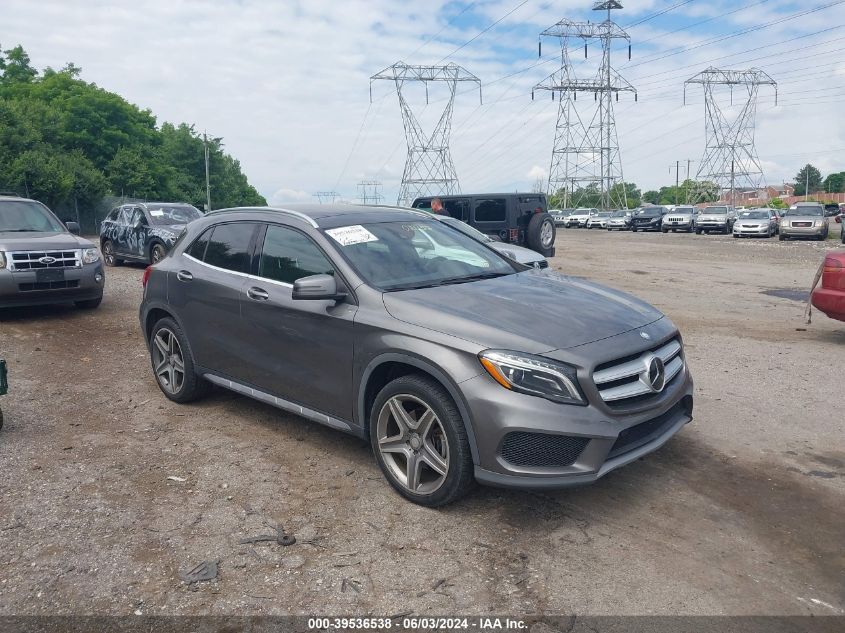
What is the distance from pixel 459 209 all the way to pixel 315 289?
13006 mm

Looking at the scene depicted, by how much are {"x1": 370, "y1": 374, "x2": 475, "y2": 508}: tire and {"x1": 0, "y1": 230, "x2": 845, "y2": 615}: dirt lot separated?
0.14 metres

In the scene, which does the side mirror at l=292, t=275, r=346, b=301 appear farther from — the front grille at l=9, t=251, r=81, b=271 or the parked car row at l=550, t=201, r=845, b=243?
the parked car row at l=550, t=201, r=845, b=243

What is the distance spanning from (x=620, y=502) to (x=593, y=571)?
0.78 m

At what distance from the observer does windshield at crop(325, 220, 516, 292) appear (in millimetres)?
4688

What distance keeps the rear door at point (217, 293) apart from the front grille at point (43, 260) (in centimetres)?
491

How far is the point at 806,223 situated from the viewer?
31.7 meters

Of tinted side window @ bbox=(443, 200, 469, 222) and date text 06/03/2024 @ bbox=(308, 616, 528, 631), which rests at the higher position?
tinted side window @ bbox=(443, 200, 469, 222)

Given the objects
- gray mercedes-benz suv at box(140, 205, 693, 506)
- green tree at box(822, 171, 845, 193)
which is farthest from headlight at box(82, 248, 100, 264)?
green tree at box(822, 171, 845, 193)

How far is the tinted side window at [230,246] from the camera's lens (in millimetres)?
5426

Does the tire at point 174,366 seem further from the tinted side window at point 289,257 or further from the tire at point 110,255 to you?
the tire at point 110,255

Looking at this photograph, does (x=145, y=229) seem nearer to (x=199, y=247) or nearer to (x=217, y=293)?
(x=199, y=247)

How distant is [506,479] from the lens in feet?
12.3

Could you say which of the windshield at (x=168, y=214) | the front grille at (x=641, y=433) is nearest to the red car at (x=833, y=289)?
the front grille at (x=641, y=433)

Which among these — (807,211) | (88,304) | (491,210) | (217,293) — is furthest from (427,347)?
(807,211)
